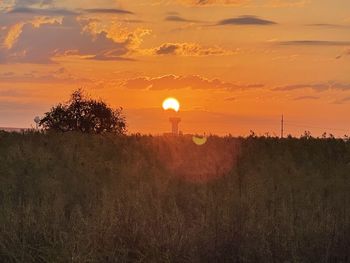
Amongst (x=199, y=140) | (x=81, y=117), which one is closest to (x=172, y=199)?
(x=199, y=140)

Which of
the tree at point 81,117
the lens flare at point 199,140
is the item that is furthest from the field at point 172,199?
the tree at point 81,117

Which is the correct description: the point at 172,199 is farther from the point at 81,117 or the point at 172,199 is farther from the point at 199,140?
the point at 81,117

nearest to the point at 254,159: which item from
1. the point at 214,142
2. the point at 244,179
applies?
the point at 214,142

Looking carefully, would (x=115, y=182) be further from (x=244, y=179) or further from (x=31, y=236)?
(x=31, y=236)

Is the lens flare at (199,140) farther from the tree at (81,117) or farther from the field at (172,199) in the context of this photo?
the tree at (81,117)

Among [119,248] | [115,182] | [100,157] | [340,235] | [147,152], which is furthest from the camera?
[147,152]

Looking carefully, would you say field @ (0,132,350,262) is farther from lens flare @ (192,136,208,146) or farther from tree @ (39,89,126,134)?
tree @ (39,89,126,134)

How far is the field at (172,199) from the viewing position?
8.96 meters

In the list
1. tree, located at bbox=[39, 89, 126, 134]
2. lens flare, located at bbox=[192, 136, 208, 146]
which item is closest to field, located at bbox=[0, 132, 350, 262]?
lens flare, located at bbox=[192, 136, 208, 146]

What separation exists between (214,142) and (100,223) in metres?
14.4

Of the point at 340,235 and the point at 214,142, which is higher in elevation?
the point at 214,142

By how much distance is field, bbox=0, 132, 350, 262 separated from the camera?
8961mm

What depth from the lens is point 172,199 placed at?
1358cm

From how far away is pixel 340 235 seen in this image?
9602 mm
